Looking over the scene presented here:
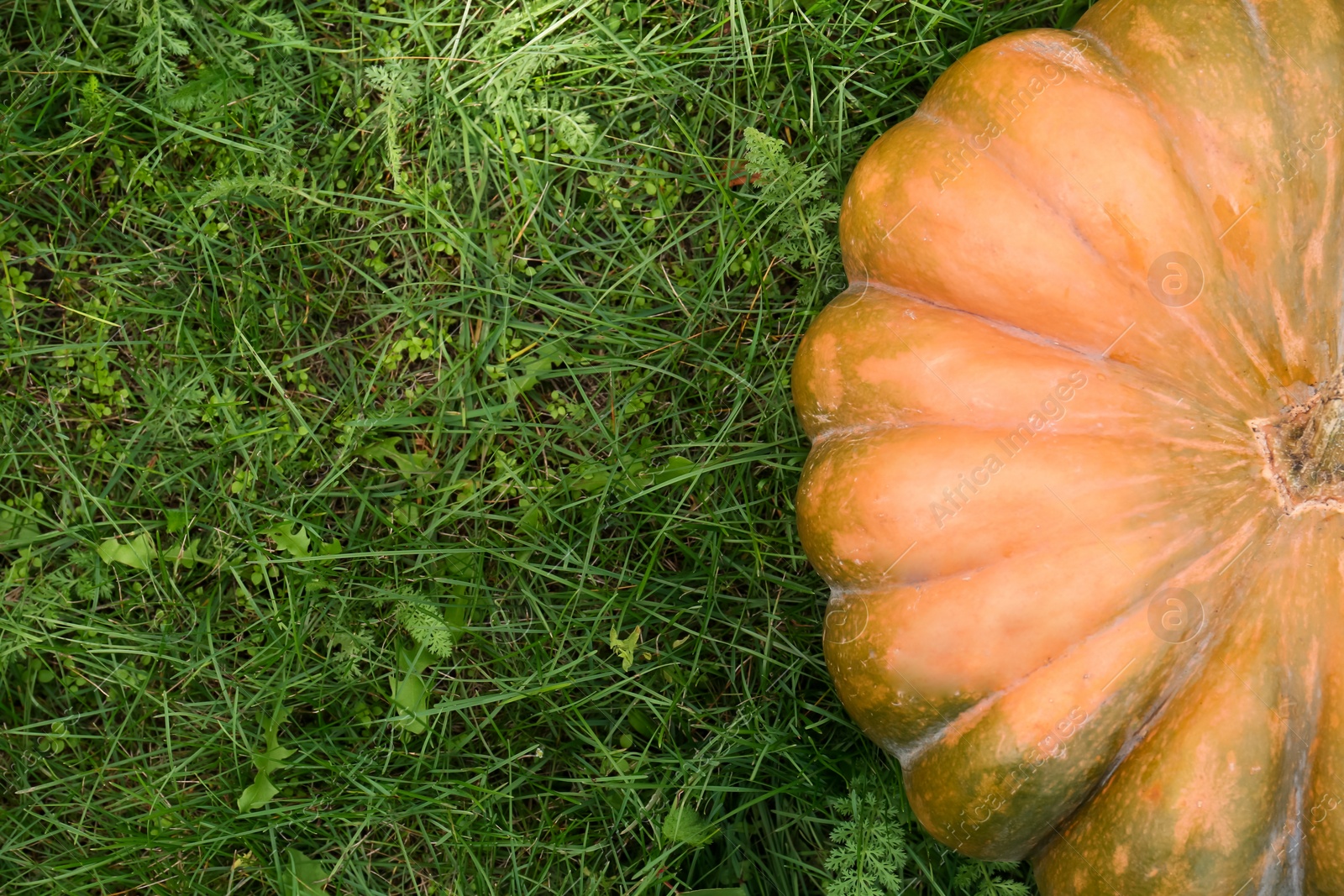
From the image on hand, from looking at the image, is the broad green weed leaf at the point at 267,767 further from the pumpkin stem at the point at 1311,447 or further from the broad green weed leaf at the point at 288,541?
the pumpkin stem at the point at 1311,447

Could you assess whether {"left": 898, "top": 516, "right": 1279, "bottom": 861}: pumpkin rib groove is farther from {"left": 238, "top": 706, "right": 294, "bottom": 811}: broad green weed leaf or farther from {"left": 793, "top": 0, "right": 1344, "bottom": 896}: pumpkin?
{"left": 238, "top": 706, "right": 294, "bottom": 811}: broad green weed leaf

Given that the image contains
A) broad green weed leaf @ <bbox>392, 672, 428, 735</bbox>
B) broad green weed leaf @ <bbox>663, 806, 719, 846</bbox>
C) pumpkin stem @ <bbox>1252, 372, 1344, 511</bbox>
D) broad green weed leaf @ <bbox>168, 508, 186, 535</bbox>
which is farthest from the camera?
broad green weed leaf @ <bbox>168, 508, 186, 535</bbox>

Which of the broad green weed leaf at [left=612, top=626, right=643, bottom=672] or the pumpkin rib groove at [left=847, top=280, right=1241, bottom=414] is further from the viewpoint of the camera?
the broad green weed leaf at [left=612, top=626, right=643, bottom=672]

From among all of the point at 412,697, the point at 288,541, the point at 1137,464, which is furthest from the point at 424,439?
the point at 1137,464

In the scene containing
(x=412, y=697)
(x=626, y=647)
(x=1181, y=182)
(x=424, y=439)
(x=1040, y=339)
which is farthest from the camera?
(x=424, y=439)

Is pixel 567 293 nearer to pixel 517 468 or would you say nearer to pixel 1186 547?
pixel 517 468

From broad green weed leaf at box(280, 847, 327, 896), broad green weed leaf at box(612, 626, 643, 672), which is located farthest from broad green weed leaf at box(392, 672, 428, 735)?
broad green weed leaf at box(612, 626, 643, 672)

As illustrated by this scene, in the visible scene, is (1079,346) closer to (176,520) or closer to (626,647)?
(626,647)
